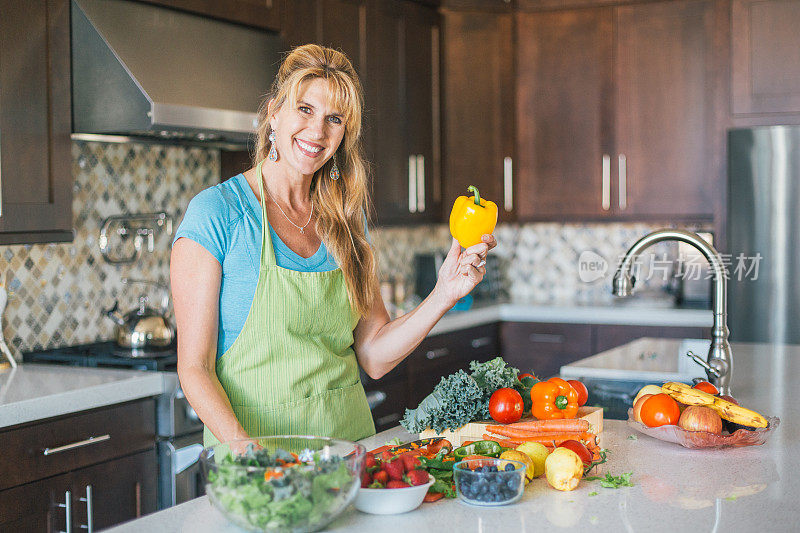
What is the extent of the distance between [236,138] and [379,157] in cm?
121

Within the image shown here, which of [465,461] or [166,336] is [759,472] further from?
[166,336]

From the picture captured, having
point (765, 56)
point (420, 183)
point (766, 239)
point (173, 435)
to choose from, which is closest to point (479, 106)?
point (420, 183)

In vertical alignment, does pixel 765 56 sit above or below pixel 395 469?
above

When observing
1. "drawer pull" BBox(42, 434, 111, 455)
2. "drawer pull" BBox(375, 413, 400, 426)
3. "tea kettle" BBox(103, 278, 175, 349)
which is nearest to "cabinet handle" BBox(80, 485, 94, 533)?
"drawer pull" BBox(42, 434, 111, 455)

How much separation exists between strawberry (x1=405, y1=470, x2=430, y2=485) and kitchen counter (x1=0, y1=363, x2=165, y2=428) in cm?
136

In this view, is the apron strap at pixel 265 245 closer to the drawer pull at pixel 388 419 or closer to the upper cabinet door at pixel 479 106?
the drawer pull at pixel 388 419

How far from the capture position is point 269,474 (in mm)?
1198

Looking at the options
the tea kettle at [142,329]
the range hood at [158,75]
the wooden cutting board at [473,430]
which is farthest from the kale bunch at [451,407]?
the range hood at [158,75]

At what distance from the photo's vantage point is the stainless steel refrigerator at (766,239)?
4.34 meters

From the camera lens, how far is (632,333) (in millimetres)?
4602

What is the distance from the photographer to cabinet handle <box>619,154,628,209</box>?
4.89 m

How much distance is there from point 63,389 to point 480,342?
255 centimetres

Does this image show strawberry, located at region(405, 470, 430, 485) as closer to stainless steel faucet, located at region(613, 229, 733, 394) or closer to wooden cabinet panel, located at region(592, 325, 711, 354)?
stainless steel faucet, located at region(613, 229, 733, 394)

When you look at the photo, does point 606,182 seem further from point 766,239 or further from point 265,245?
point 265,245
